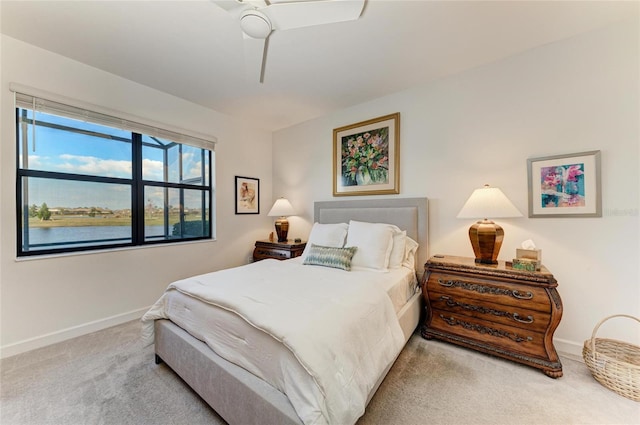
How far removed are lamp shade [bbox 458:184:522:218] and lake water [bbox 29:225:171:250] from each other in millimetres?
3541

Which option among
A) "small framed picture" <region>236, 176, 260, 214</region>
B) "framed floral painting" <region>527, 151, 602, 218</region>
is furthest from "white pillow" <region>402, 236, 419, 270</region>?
"small framed picture" <region>236, 176, 260, 214</region>

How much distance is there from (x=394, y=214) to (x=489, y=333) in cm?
143

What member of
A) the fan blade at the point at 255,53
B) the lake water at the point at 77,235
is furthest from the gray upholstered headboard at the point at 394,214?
the lake water at the point at 77,235

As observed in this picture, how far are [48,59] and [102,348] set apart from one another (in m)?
2.70

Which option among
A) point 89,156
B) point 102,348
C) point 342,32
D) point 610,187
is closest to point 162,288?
point 102,348

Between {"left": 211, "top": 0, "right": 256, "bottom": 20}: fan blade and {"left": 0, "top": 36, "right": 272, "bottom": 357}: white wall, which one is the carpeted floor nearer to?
{"left": 0, "top": 36, "right": 272, "bottom": 357}: white wall

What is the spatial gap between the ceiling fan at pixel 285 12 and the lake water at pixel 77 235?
8.33ft

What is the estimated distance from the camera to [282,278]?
205cm

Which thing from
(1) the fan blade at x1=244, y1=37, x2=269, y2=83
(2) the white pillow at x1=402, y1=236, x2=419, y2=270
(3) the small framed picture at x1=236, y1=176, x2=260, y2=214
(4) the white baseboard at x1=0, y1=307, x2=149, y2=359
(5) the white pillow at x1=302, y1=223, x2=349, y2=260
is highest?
(1) the fan blade at x1=244, y1=37, x2=269, y2=83

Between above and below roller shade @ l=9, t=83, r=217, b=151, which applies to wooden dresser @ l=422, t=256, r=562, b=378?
below

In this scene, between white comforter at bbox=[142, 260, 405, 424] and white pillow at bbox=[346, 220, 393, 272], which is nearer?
white comforter at bbox=[142, 260, 405, 424]

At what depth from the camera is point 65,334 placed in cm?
234

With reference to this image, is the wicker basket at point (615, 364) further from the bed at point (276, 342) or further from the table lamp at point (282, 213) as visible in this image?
the table lamp at point (282, 213)

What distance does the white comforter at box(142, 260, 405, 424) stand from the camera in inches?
43.0
